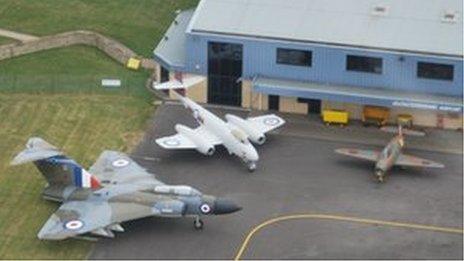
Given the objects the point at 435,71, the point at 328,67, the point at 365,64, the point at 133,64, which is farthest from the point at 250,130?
the point at 133,64

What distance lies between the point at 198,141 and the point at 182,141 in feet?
4.34

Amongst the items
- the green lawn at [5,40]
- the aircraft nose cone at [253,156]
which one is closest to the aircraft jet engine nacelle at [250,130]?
the aircraft nose cone at [253,156]

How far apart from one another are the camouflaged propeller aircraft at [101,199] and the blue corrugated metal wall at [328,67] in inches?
651

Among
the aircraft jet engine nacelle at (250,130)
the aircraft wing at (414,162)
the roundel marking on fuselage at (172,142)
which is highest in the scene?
the aircraft jet engine nacelle at (250,130)

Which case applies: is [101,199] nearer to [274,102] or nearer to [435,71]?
[274,102]

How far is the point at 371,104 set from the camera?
7506 cm

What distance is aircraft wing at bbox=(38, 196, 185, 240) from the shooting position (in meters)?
60.0

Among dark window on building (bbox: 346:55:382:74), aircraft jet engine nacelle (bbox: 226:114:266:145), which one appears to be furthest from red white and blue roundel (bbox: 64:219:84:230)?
dark window on building (bbox: 346:55:382:74)

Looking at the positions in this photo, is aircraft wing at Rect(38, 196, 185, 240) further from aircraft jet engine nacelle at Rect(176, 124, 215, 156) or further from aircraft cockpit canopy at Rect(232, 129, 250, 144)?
aircraft cockpit canopy at Rect(232, 129, 250, 144)

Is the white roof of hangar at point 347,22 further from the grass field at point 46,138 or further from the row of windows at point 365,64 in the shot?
the grass field at point 46,138

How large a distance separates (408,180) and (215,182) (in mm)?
14007

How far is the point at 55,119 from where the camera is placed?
7738 centimetres

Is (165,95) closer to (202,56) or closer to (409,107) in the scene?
(202,56)

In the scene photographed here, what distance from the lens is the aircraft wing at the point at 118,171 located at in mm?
65562
